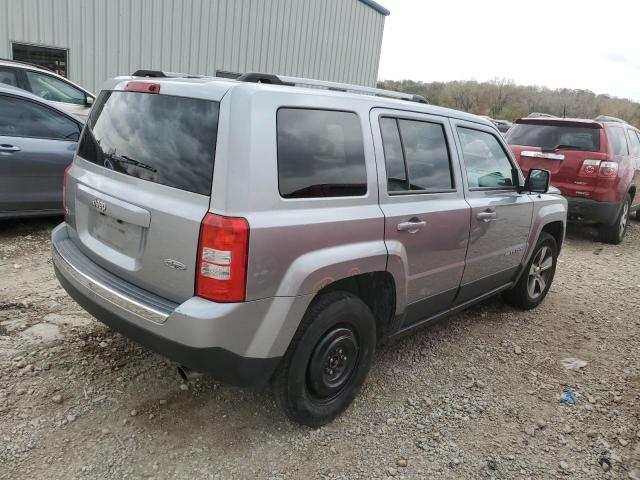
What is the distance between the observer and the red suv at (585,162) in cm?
718

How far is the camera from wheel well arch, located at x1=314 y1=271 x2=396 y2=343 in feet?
9.21

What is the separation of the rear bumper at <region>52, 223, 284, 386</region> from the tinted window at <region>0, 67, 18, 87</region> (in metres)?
5.68

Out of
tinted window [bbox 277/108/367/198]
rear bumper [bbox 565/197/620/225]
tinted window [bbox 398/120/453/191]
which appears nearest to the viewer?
tinted window [bbox 277/108/367/198]

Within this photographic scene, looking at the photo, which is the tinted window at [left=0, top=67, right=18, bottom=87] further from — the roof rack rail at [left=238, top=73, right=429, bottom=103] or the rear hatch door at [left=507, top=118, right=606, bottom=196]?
the rear hatch door at [left=507, top=118, right=606, bottom=196]

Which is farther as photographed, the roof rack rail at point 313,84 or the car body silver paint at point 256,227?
the roof rack rail at point 313,84

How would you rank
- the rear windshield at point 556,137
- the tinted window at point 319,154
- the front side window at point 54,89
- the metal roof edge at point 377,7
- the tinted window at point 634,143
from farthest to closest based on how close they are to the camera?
the metal roof edge at point 377,7, the tinted window at point 634,143, the rear windshield at point 556,137, the front side window at point 54,89, the tinted window at point 319,154

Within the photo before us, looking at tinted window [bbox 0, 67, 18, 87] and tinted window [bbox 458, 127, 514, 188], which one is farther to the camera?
tinted window [bbox 0, 67, 18, 87]

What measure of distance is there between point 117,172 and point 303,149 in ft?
3.20

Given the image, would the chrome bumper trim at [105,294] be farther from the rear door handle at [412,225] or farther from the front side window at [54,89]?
the front side window at [54,89]

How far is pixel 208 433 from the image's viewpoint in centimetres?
269

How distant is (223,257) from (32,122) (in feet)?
14.2

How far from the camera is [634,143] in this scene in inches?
336

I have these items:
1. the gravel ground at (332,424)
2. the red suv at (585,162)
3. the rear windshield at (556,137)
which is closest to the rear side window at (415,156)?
the gravel ground at (332,424)

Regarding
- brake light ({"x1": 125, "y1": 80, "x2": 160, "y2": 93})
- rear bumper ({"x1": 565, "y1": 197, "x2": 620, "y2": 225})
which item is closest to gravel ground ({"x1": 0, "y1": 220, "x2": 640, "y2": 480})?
brake light ({"x1": 125, "y1": 80, "x2": 160, "y2": 93})
